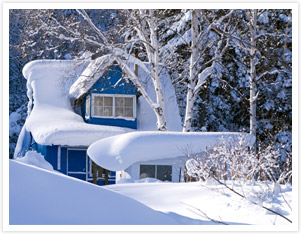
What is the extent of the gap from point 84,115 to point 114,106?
149cm

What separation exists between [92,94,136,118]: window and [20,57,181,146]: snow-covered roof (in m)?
0.60

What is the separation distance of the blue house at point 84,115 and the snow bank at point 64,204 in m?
10.4

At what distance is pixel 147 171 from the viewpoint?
1314 cm

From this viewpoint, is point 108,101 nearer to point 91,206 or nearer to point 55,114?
point 55,114

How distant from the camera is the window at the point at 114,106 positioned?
1755cm

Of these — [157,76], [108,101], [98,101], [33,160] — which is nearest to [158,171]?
[157,76]

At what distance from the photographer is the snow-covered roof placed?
52.9 feet

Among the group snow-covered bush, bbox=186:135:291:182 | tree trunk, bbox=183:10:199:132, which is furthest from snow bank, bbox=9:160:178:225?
tree trunk, bbox=183:10:199:132

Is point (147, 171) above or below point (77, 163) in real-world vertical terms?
above

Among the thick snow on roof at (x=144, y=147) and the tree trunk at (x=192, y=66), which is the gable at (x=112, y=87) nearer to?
the tree trunk at (x=192, y=66)

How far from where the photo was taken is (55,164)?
1702cm

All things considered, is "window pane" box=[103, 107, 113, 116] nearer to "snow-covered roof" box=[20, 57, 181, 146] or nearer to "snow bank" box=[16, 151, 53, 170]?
"snow-covered roof" box=[20, 57, 181, 146]
